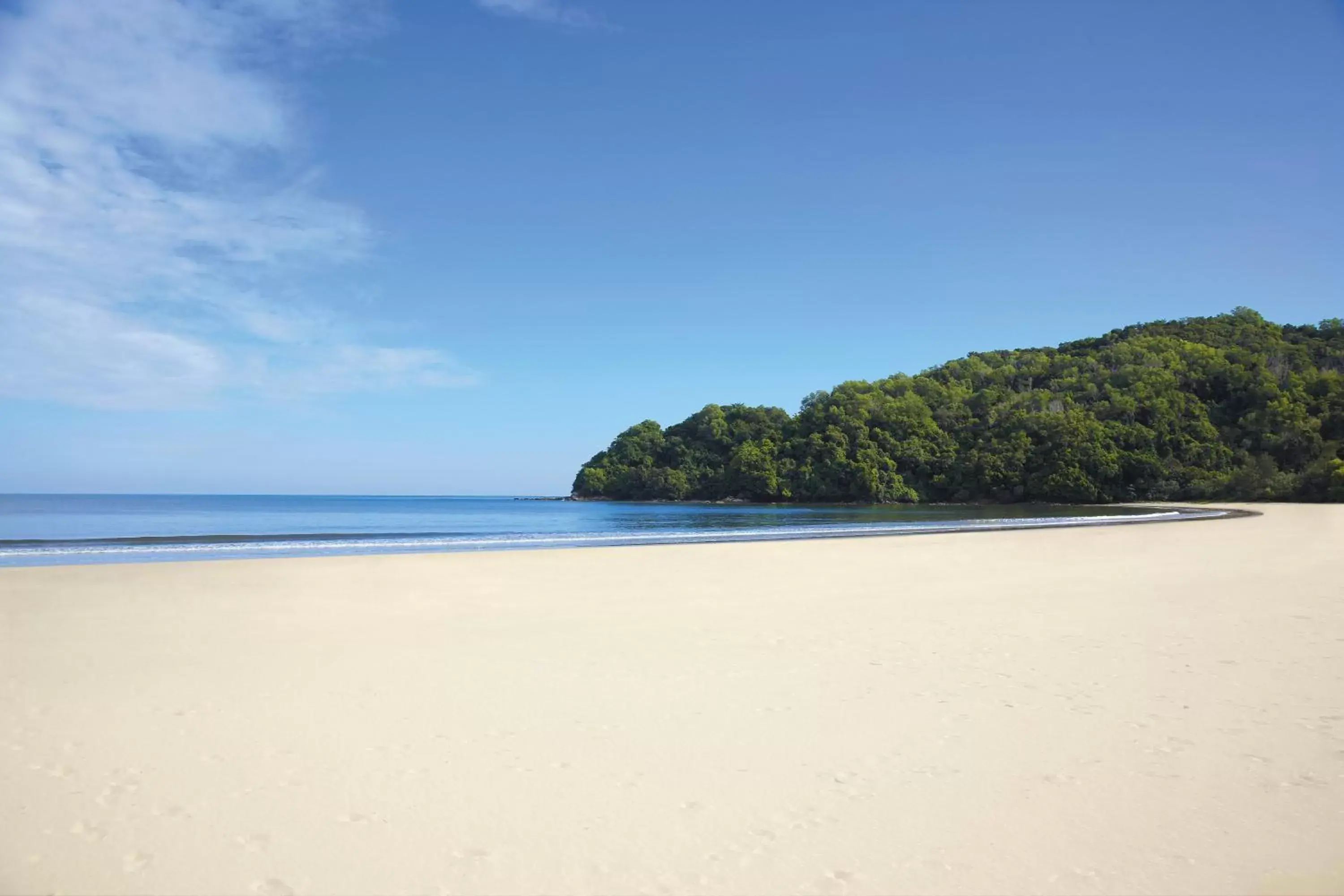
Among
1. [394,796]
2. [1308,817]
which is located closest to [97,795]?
[394,796]

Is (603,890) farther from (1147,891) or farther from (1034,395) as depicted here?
(1034,395)

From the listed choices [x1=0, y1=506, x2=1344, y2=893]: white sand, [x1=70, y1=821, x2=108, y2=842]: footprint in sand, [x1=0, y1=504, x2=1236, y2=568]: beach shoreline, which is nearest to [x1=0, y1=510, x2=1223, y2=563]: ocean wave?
[x1=0, y1=504, x2=1236, y2=568]: beach shoreline

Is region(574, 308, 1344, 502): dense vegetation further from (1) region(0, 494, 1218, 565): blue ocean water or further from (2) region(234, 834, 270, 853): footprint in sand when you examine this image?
(2) region(234, 834, 270, 853): footprint in sand

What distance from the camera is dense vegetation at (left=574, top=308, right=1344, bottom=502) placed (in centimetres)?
6994

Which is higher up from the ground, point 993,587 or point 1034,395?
point 1034,395

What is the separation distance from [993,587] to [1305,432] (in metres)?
74.7

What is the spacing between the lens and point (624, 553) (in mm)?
18297

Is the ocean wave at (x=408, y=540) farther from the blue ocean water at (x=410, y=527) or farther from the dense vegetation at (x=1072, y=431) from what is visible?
the dense vegetation at (x=1072, y=431)

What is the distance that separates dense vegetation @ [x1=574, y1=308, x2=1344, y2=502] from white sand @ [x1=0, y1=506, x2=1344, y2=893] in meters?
69.6

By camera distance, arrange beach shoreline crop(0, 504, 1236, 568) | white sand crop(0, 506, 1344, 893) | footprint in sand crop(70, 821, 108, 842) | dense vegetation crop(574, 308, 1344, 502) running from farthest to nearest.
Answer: dense vegetation crop(574, 308, 1344, 502) < beach shoreline crop(0, 504, 1236, 568) < footprint in sand crop(70, 821, 108, 842) < white sand crop(0, 506, 1344, 893)

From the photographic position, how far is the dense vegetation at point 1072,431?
69938mm

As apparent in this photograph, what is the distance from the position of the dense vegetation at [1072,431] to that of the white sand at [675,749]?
6960cm

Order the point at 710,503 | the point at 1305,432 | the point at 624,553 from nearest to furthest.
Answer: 1. the point at 624,553
2. the point at 1305,432
3. the point at 710,503

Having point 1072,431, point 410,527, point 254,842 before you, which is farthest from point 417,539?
point 1072,431
